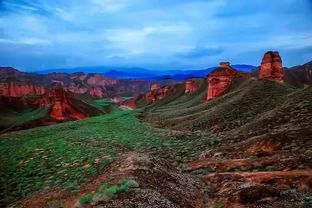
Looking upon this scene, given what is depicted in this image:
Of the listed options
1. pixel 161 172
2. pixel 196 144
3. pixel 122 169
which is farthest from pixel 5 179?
pixel 196 144

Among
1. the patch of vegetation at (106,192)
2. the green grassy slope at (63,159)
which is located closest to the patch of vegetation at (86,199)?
the patch of vegetation at (106,192)

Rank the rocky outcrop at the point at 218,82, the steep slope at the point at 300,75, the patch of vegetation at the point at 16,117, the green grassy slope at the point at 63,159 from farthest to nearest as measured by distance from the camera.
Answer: the steep slope at the point at 300,75
the patch of vegetation at the point at 16,117
the rocky outcrop at the point at 218,82
the green grassy slope at the point at 63,159

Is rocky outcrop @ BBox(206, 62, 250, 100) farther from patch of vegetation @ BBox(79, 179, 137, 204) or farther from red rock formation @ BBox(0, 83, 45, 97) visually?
red rock formation @ BBox(0, 83, 45, 97)

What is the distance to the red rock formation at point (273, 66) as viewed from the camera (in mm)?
45344

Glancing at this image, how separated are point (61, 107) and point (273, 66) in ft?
178

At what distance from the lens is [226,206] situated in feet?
29.9

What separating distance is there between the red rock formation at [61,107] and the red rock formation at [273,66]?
5185 centimetres

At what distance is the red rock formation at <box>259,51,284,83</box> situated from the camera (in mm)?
45344

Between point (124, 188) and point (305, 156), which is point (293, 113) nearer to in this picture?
point (305, 156)

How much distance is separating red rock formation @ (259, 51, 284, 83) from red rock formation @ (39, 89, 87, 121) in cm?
5185

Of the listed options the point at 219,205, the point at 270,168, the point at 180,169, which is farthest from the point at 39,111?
the point at 219,205

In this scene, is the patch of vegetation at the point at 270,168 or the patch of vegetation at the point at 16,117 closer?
the patch of vegetation at the point at 270,168

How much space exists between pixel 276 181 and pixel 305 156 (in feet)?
10.0

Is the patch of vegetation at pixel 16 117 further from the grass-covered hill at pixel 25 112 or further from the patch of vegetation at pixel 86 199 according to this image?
the patch of vegetation at pixel 86 199
